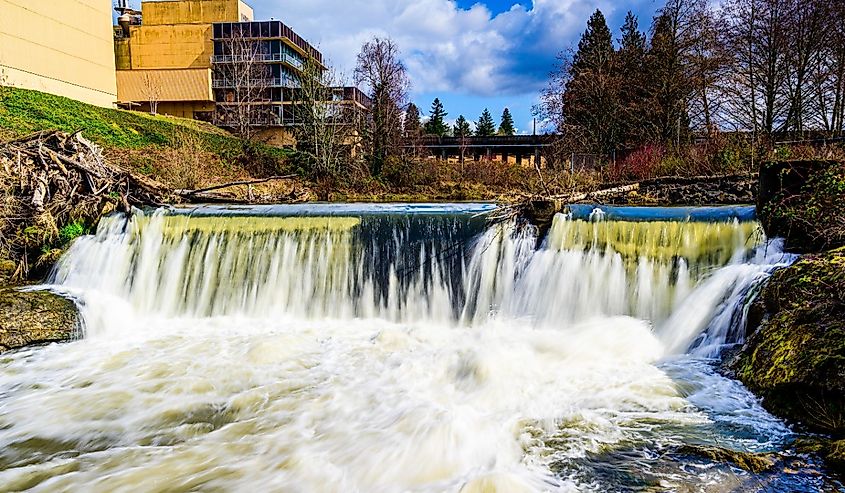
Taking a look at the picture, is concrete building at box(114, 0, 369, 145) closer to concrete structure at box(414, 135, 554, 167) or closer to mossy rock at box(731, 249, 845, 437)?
concrete structure at box(414, 135, 554, 167)

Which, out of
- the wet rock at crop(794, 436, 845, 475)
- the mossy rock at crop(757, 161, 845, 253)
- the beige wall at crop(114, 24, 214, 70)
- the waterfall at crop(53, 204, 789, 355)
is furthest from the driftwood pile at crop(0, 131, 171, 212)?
the beige wall at crop(114, 24, 214, 70)

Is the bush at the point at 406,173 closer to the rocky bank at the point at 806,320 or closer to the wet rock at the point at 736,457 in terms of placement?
the rocky bank at the point at 806,320

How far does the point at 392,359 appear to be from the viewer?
7488mm

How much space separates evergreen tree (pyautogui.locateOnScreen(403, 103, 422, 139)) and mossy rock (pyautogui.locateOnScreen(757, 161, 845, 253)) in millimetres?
27267

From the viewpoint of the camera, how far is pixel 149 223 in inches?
448

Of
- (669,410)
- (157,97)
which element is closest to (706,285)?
(669,410)

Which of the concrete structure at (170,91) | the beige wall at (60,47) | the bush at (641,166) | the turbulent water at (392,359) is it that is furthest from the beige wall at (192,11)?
the turbulent water at (392,359)

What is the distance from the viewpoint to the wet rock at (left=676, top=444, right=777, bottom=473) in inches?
163

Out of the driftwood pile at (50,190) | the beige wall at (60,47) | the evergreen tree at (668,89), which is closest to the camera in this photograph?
the driftwood pile at (50,190)

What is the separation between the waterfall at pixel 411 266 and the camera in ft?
28.3

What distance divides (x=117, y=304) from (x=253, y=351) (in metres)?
3.78

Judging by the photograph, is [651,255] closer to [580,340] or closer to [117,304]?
[580,340]

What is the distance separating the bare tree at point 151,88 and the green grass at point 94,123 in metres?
19.1

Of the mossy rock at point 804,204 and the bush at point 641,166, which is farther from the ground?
the bush at point 641,166
